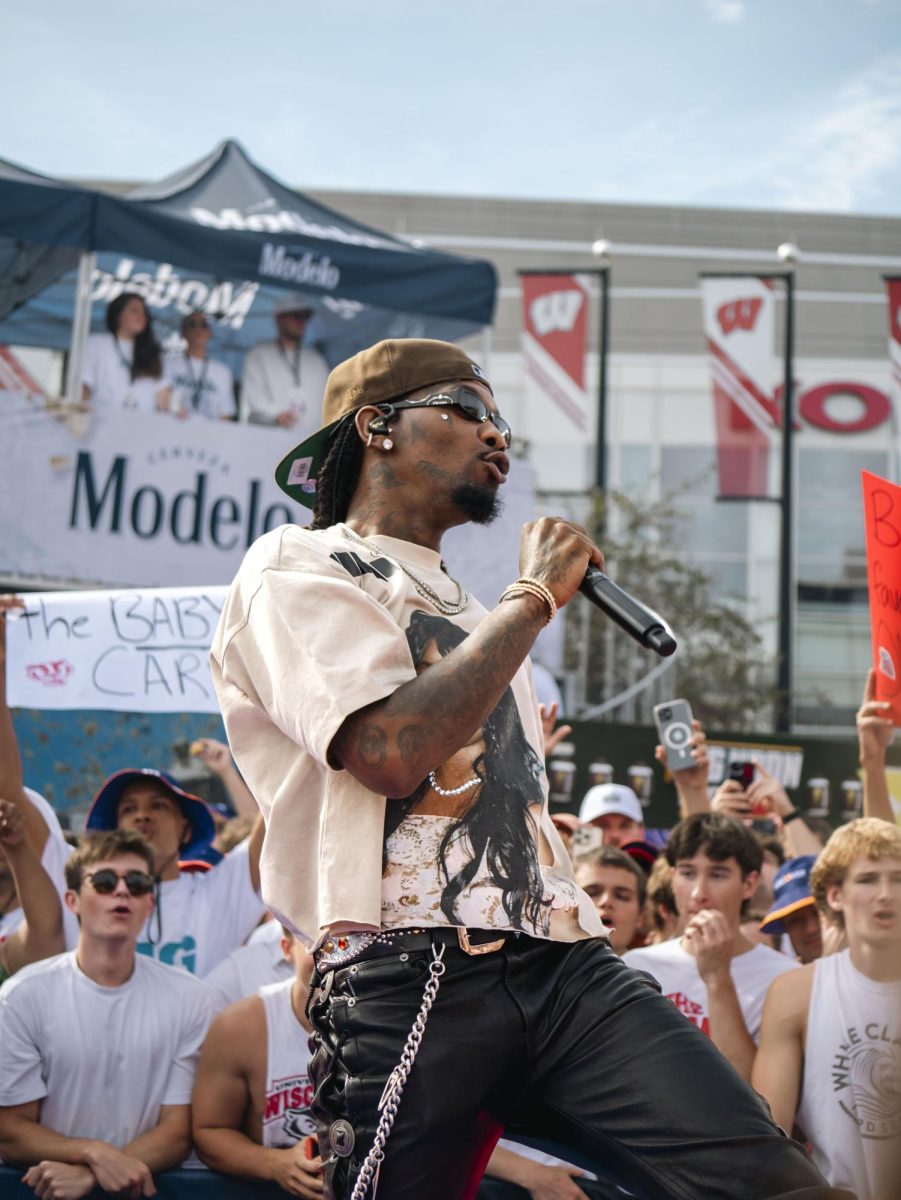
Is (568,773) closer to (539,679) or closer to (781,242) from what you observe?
(539,679)

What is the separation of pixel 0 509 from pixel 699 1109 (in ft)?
26.5

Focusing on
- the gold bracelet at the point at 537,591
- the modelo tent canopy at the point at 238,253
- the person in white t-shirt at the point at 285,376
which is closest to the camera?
the gold bracelet at the point at 537,591

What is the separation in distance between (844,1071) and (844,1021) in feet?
0.45

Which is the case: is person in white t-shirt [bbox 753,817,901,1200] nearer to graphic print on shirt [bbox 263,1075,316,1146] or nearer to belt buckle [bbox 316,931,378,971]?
graphic print on shirt [bbox 263,1075,316,1146]

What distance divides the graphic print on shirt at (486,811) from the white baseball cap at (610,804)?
4550mm

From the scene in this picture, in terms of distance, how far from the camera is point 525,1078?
220 cm

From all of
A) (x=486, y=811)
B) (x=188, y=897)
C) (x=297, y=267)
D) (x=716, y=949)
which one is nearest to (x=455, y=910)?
(x=486, y=811)

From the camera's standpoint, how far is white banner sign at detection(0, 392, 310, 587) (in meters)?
9.40

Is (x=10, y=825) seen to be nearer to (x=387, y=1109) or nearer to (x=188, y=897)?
(x=188, y=897)

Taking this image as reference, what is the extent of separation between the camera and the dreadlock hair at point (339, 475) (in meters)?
2.79

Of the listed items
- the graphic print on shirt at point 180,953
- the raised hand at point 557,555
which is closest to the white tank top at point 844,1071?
the raised hand at point 557,555

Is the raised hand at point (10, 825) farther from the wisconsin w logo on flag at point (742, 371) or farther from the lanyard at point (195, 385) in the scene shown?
the wisconsin w logo on flag at point (742, 371)

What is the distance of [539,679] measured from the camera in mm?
7516

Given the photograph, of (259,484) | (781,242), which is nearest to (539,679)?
(259,484)
